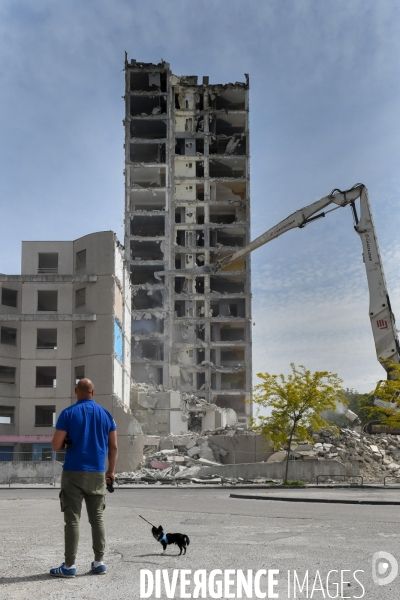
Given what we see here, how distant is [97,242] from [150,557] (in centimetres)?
4596

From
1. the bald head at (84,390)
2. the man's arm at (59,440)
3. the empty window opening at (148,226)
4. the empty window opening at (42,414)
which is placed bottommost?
the man's arm at (59,440)

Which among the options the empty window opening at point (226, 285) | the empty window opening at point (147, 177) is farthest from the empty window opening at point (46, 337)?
the empty window opening at point (147, 177)

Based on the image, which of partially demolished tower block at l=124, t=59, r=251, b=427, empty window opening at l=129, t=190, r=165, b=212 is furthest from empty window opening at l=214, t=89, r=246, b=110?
empty window opening at l=129, t=190, r=165, b=212

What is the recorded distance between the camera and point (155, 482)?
39031 mm

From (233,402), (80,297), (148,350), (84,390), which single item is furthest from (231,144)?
(84,390)

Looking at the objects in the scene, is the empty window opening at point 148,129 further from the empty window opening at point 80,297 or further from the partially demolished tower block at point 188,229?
the empty window opening at point 80,297

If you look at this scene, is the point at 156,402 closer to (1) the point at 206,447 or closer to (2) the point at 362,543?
(1) the point at 206,447

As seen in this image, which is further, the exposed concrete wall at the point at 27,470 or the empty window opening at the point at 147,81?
the empty window opening at the point at 147,81

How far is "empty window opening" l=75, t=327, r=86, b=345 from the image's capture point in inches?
2125

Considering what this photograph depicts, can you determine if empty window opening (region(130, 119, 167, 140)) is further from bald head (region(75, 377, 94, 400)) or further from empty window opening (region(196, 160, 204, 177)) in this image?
bald head (region(75, 377, 94, 400))

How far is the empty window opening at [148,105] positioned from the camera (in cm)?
9950

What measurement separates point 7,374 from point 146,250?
42.5 metres

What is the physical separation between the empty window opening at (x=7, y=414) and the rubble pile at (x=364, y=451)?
21.1 m

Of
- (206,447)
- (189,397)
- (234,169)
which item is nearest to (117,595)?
(206,447)
